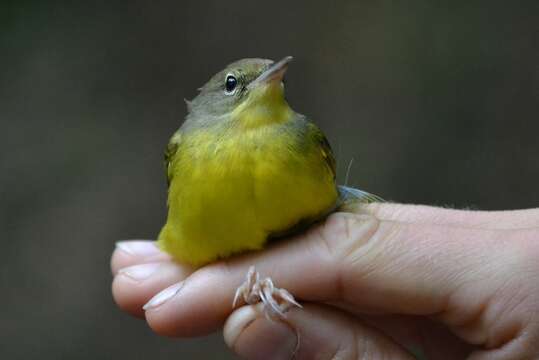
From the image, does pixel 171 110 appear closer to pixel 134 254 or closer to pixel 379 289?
pixel 134 254

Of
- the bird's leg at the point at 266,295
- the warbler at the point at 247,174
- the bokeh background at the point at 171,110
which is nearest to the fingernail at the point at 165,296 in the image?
the warbler at the point at 247,174

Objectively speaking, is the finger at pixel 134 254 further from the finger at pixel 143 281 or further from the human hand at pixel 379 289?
the human hand at pixel 379 289

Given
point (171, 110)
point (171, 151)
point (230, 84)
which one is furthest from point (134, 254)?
point (171, 110)

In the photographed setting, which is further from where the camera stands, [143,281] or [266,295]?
[143,281]

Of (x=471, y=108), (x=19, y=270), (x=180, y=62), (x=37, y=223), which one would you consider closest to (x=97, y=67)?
(x=180, y=62)

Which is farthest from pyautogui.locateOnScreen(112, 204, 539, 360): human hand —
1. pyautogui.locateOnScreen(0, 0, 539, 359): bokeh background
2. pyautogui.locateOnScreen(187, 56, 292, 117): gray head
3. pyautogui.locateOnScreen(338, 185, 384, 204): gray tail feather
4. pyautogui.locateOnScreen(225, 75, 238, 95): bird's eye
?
pyautogui.locateOnScreen(0, 0, 539, 359): bokeh background

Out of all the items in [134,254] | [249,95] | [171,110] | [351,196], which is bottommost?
[134,254]
